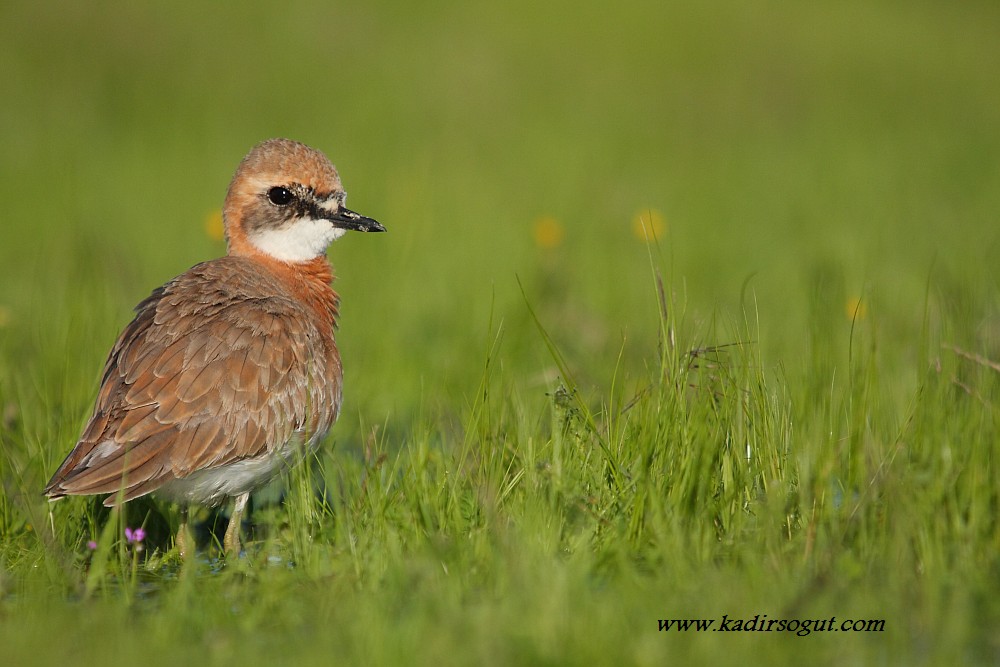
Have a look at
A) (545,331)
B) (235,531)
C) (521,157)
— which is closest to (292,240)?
(235,531)

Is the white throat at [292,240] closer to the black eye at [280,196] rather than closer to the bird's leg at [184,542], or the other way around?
the black eye at [280,196]

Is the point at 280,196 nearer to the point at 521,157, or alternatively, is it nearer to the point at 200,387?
the point at 200,387

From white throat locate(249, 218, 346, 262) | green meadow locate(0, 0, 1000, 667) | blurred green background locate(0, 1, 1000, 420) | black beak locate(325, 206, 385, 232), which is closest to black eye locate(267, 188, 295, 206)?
white throat locate(249, 218, 346, 262)

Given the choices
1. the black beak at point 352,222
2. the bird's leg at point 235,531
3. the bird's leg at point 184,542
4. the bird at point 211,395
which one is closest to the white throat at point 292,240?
the black beak at point 352,222

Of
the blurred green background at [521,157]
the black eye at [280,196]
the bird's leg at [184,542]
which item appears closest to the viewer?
the bird's leg at [184,542]

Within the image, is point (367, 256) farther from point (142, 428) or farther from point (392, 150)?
point (142, 428)

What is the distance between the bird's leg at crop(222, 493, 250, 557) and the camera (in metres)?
5.73

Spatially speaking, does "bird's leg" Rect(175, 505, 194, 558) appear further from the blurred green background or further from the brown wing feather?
the blurred green background

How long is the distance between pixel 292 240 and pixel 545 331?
7.00 feet

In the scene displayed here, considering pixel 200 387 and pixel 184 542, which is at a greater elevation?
pixel 200 387

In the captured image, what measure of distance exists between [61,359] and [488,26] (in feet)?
55.0

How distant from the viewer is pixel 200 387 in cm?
574

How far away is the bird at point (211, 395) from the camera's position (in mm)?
5520

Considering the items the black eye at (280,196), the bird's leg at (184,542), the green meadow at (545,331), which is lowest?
the bird's leg at (184,542)
